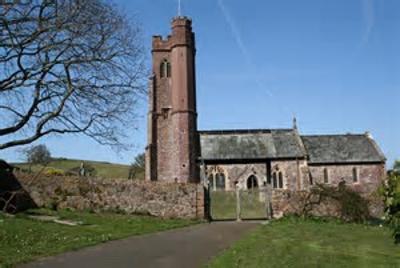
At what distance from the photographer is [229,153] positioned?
54.1m

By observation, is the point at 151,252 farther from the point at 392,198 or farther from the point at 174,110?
the point at 174,110

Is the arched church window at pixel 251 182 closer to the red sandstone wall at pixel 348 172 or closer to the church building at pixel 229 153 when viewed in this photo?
the church building at pixel 229 153

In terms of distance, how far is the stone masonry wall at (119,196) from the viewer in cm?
2658

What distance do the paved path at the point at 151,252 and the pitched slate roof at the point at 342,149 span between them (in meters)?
38.1

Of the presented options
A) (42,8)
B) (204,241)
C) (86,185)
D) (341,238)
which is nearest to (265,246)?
(204,241)

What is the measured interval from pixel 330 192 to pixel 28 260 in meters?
19.5

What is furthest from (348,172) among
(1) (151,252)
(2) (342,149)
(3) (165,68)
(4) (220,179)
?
(1) (151,252)

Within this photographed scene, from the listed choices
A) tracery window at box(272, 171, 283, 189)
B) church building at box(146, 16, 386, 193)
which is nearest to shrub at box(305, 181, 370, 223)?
church building at box(146, 16, 386, 193)

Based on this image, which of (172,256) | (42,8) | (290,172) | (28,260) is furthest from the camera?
(290,172)

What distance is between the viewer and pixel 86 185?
26828mm

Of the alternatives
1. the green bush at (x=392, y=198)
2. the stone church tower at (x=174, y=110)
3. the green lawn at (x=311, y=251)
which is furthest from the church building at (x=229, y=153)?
the green bush at (x=392, y=198)

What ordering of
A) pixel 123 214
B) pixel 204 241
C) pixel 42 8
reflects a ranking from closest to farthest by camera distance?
pixel 42 8, pixel 204 241, pixel 123 214

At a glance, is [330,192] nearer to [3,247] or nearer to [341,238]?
[341,238]

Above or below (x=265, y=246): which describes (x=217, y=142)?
above
